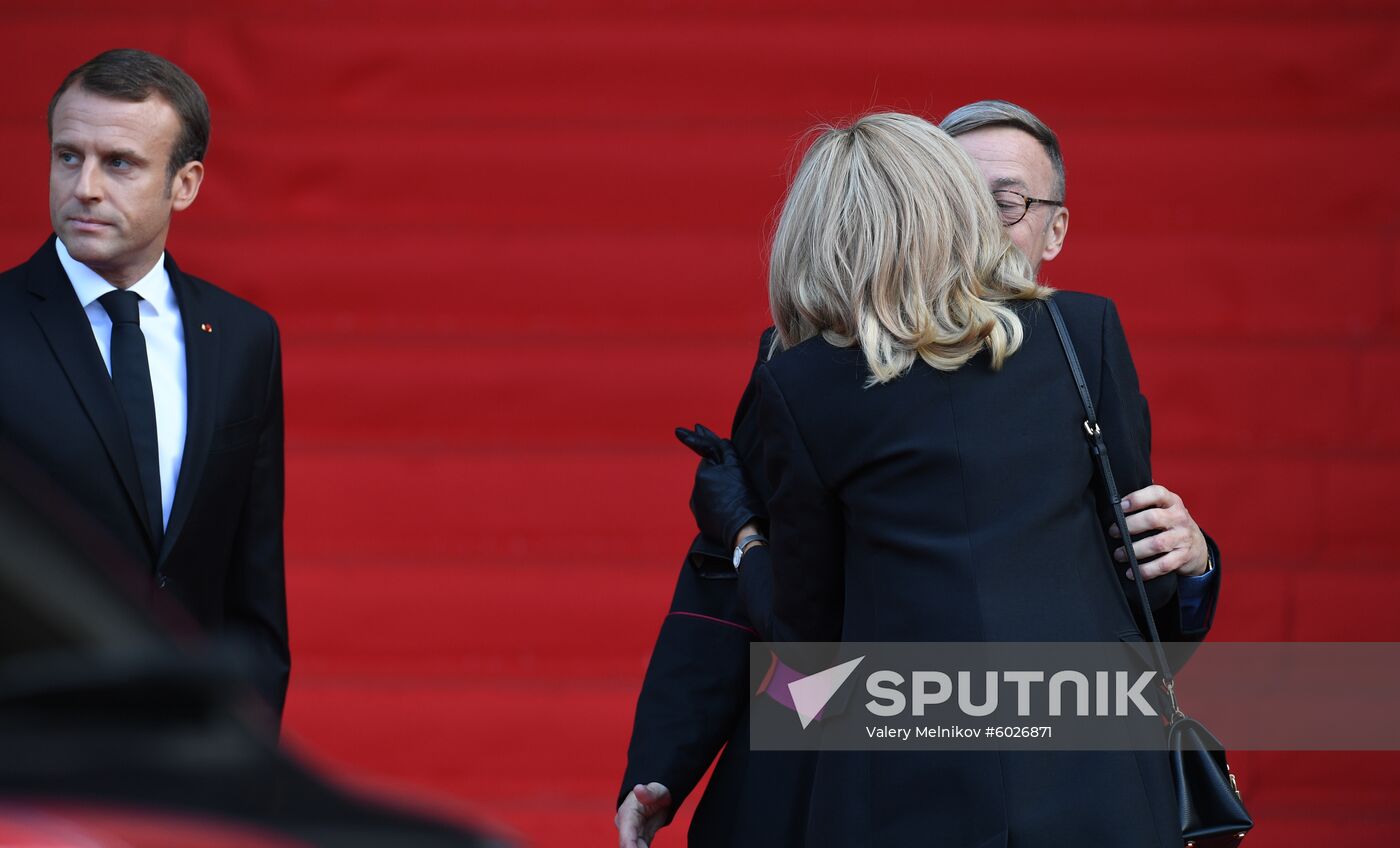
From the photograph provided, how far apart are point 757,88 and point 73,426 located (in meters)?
1.93

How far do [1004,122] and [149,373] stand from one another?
1.28 metres

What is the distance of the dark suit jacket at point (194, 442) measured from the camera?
216 centimetres

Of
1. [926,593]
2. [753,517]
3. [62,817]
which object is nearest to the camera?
[62,817]

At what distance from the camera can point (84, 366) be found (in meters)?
2.20

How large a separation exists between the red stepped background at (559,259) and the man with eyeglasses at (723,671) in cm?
148

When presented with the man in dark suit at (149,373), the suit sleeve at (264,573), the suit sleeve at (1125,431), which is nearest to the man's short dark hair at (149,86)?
the man in dark suit at (149,373)

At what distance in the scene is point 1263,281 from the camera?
3.60 m

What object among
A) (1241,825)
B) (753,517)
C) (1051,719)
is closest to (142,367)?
(753,517)

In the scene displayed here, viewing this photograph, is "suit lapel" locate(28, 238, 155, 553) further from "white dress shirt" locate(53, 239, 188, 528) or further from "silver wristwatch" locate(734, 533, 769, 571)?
"silver wristwatch" locate(734, 533, 769, 571)

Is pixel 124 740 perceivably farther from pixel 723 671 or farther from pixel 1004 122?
pixel 1004 122

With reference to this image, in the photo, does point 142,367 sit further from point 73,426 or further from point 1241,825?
point 1241,825

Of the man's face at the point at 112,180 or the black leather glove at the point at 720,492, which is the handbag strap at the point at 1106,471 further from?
the man's face at the point at 112,180

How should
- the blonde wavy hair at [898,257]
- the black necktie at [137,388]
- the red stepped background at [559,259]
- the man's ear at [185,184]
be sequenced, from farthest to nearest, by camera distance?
the red stepped background at [559,259]
the man's ear at [185,184]
the black necktie at [137,388]
the blonde wavy hair at [898,257]

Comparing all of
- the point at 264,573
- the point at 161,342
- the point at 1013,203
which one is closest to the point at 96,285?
the point at 161,342
